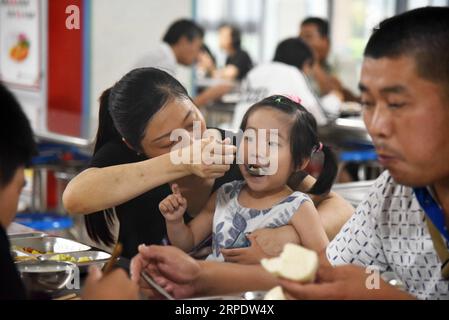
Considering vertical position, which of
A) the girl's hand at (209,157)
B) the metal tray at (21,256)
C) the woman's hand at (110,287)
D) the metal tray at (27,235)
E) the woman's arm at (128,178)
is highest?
the girl's hand at (209,157)

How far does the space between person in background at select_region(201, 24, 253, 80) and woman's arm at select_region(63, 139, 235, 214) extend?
5898 millimetres

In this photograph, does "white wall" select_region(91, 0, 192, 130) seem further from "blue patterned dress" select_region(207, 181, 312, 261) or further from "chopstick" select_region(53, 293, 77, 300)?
"chopstick" select_region(53, 293, 77, 300)

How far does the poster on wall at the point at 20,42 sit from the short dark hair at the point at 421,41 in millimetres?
3742

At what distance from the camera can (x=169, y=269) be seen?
1.63 metres

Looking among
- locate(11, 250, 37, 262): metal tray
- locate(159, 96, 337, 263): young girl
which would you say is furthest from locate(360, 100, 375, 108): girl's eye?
locate(11, 250, 37, 262): metal tray

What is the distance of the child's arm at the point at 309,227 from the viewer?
5.80ft

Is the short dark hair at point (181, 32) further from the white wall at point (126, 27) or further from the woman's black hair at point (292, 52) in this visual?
the woman's black hair at point (292, 52)

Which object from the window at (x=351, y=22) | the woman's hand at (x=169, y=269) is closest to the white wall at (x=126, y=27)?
the woman's hand at (x=169, y=269)

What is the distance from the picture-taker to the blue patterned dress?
1782mm

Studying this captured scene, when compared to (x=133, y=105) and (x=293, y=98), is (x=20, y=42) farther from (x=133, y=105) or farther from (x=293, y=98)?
(x=293, y=98)

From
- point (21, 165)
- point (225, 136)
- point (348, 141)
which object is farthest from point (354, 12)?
point (21, 165)

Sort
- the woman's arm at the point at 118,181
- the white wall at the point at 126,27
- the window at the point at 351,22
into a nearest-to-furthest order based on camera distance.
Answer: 1. the woman's arm at the point at 118,181
2. the white wall at the point at 126,27
3. the window at the point at 351,22

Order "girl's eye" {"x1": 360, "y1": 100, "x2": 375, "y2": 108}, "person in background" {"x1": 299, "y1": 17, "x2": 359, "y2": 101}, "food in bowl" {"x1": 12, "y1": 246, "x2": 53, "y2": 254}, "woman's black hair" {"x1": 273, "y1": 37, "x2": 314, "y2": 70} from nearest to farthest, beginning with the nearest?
1. "girl's eye" {"x1": 360, "y1": 100, "x2": 375, "y2": 108}
2. "food in bowl" {"x1": 12, "y1": 246, "x2": 53, "y2": 254}
3. "woman's black hair" {"x1": 273, "y1": 37, "x2": 314, "y2": 70}
4. "person in background" {"x1": 299, "y1": 17, "x2": 359, "y2": 101}
